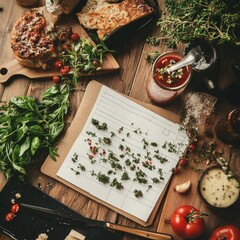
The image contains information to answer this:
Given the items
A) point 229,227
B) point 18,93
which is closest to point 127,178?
point 229,227

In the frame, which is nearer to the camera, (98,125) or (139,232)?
(139,232)

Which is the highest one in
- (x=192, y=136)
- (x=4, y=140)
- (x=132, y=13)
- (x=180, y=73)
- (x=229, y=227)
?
(x=132, y=13)

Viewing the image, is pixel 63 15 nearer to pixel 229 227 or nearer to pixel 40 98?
pixel 40 98

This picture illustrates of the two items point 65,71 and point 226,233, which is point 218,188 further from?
point 65,71

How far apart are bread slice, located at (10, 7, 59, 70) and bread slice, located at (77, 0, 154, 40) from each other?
162 mm

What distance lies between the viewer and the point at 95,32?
6.91 feet

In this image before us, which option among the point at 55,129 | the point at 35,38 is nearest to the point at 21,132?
the point at 55,129

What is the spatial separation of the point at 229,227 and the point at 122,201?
1.61 feet

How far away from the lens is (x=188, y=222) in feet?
6.31

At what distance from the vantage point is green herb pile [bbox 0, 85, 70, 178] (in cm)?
200

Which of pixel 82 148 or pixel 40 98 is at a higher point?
pixel 40 98

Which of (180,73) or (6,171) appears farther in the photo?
(6,171)

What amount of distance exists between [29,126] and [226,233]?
990mm

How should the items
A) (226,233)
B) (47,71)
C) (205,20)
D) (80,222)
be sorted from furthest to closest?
(47,71) → (80,222) → (226,233) → (205,20)
